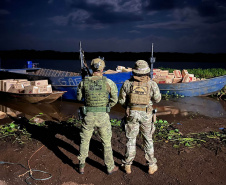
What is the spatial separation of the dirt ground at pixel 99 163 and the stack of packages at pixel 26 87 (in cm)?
557

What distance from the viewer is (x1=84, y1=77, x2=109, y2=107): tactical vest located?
3.99 metres

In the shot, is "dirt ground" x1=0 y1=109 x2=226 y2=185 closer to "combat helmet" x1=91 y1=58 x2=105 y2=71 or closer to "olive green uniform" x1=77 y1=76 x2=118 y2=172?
"olive green uniform" x1=77 y1=76 x2=118 y2=172

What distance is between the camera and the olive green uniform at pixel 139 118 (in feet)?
13.3

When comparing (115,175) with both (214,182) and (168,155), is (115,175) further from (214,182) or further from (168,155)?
(214,182)

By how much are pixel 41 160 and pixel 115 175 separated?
6.10 feet

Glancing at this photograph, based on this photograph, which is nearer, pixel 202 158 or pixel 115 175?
pixel 115 175

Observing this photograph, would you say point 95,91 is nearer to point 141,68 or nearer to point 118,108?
point 141,68

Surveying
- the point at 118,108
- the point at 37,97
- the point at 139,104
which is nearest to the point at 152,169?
the point at 139,104

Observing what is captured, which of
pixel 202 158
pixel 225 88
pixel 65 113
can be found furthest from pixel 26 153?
pixel 225 88

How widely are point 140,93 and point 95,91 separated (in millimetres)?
848

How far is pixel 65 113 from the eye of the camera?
422 inches

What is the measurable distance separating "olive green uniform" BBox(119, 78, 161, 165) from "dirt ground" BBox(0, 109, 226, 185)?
1.53 ft

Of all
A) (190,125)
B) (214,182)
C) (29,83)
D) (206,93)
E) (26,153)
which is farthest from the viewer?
(206,93)

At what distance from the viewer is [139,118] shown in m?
4.07
